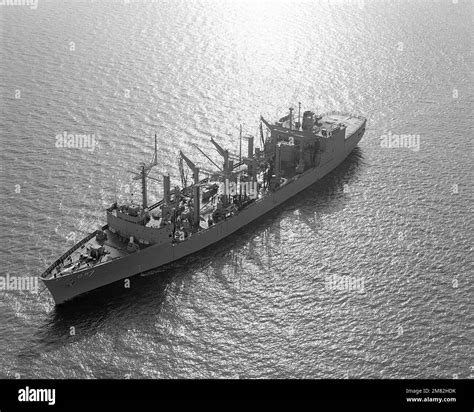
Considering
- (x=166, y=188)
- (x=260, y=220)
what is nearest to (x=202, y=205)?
(x=260, y=220)

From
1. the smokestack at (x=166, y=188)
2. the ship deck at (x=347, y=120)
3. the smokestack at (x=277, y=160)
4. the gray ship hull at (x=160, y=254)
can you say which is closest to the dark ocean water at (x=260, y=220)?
the gray ship hull at (x=160, y=254)

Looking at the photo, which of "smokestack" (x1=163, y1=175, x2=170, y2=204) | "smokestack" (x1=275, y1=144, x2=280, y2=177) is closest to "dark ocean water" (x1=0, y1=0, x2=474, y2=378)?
"smokestack" (x1=275, y1=144, x2=280, y2=177)

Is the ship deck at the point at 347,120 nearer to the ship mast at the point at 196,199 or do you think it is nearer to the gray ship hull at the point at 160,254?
the gray ship hull at the point at 160,254

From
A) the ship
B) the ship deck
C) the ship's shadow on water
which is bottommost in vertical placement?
the ship's shadow on water

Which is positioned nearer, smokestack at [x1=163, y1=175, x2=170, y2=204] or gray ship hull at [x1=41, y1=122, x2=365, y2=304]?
gray ship hull at [x1=41, y1=122, x2=365, y2=304]

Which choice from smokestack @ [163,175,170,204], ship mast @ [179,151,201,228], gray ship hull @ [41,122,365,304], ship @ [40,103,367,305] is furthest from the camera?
ship mast @ [179,151,201,228]

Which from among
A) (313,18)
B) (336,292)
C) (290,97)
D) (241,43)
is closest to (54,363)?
(336,292)

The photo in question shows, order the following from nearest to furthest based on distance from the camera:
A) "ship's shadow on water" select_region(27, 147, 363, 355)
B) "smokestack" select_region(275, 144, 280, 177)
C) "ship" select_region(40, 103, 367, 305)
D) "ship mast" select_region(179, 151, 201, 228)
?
"ship's shadow on water" select_region(27, 147, 363, 355), "ship" select_region(40, 103, 367, 305), "ship mast" select_region(179, 151, 201, 228), "smokestack" select_region(275, 144, 280, 177)

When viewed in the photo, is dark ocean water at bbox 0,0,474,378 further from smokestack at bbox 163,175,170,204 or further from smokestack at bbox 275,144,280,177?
smokestack at bbox 163,175,170,204
